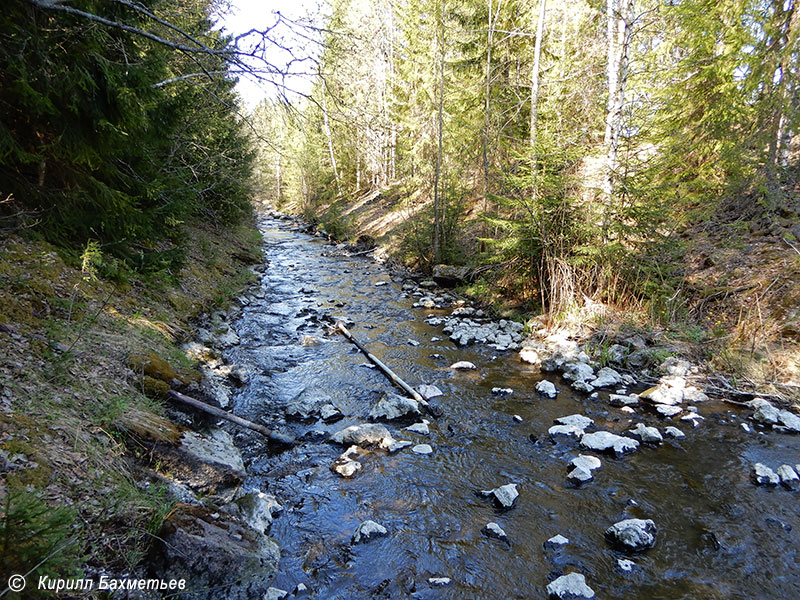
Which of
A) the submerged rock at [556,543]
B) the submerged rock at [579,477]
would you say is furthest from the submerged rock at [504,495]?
the submerged rock at [579,477]

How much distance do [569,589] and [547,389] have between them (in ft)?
12.6

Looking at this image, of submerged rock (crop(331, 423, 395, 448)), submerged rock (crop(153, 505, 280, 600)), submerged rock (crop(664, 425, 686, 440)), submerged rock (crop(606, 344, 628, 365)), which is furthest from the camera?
submerged rock (crop(606, 344, 628, 365))

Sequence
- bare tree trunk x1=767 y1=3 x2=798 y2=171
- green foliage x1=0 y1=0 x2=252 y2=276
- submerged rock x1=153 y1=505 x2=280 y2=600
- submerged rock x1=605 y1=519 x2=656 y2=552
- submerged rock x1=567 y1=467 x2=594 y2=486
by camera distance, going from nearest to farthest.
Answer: submerged rock x1=153 y1=505 x2=280 y2=600 → submerged rock x1=605 y1=519 x2=656 y2=552 → green foliage x1=0 y1=0 x2=252 y2=276 → submerged rock x1=567 y1=467 x2=594 y2=486 → bare tree trunk x1=767 y1=3 x2=798 y2=171

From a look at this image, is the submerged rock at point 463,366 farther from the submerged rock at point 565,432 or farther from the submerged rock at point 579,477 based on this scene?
the submerged rock at point 579,477

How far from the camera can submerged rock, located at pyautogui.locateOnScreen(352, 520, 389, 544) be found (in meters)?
3.78

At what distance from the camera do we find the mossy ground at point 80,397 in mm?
2574

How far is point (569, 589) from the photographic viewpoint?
3219 millimetres

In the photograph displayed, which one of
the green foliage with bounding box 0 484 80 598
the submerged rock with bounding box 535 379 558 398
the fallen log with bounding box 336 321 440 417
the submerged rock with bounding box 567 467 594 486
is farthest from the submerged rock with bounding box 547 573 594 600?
the submerged rock with bounding box 535 379 558 398

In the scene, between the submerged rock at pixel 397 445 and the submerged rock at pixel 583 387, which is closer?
the submerged rock at pixel 397 445

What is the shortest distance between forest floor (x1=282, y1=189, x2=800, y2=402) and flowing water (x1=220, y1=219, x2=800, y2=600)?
1200 millimetres

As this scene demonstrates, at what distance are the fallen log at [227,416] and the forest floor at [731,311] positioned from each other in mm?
6464

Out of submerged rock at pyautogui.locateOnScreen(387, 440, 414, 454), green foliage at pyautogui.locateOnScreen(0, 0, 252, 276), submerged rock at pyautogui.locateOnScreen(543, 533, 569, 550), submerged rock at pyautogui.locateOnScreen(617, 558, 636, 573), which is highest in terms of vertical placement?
green foliage at pyautogui.locateOnScreen(0, 0, 252, 276)

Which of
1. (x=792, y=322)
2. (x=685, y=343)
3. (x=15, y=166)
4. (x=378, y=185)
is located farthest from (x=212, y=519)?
(x=378, y=185)

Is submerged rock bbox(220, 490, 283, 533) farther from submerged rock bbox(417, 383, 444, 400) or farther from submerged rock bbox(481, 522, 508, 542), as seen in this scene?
submerged rock bbox(417, 383, 444, 400)
